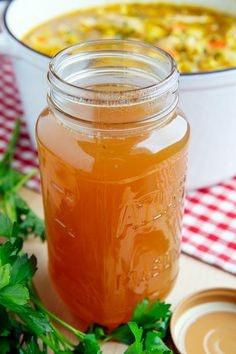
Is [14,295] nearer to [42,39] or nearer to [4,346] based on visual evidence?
[4,346]

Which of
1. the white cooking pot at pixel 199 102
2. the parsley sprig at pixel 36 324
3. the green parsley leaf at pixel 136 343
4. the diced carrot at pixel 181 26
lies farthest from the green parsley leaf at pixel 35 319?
the diced carrot at pixel 181 26

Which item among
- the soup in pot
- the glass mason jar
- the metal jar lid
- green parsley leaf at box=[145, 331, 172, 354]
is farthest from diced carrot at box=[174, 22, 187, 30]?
green parsley leaf at box=[145, 331, 172, 354]

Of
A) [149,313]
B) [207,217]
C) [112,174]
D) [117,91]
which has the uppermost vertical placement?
[117,91]

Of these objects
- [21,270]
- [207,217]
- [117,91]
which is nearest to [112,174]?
[117,91]

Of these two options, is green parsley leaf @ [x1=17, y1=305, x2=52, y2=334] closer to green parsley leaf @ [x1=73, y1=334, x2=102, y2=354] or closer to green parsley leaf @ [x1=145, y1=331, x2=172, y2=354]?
green parsley leaf @ [x1=73, y1=334, x2=102, y2=354]

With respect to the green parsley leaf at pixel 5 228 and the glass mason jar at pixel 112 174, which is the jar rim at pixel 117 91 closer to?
the glass mason jar at pixel 112 174

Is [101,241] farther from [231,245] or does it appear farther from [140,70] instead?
[231,245]

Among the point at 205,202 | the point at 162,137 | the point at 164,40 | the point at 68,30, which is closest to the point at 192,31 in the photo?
the point at 164,40
